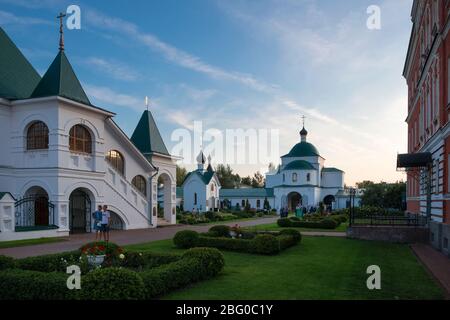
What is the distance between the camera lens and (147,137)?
28609 millimetres

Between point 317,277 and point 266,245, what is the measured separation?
4027 mm

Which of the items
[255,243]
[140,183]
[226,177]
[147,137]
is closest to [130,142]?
[147,137]

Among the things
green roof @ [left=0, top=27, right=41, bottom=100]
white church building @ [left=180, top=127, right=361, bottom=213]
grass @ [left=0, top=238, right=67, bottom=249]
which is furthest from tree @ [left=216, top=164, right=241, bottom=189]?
grass @ [left=0, top=238, right=67, bottom=249]

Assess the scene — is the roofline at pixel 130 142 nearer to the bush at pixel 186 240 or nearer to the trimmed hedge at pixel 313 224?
the trimmed hedge at pixel 313 224

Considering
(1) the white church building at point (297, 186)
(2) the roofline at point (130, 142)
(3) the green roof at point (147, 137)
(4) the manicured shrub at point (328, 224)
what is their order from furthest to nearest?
(1) the white church building at point (297, 186), (3) the green roof at point (147, 137), (4) the manicured shrub at point (328, 224), (2) the roofline at point (130, 142)

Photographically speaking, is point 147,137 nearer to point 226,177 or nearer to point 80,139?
point 80,139

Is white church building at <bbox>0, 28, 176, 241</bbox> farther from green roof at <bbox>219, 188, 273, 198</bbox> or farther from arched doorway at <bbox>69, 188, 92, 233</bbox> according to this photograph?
green roof at <bbox>219, 188, 273, 198</bbox>

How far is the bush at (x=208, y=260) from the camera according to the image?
9.40m

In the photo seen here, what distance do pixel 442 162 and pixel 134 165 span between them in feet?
60.5

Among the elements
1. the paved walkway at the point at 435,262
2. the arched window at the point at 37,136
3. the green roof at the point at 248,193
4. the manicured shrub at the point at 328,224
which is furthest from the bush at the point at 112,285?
the green roof at the point at 248,193

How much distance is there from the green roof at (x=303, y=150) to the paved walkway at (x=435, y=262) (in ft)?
153

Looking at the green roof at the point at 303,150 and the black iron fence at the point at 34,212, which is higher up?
the green roof at the point at 303,150
